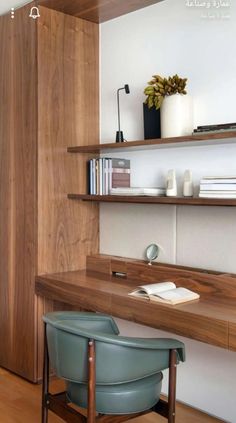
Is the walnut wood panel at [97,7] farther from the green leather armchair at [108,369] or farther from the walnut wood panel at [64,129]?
the green leather armchair at [108,369]

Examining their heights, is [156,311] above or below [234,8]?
below

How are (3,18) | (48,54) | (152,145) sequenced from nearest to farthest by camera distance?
(152,145), (48,54), (3,18)

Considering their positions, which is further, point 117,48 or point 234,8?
point 117,48

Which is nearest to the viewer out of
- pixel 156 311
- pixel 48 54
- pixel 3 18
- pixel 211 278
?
pixel 156 311

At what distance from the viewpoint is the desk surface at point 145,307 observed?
226cm

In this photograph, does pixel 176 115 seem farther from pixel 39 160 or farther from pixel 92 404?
Answer: pixel 92 404

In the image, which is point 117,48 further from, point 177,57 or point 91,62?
point 177,57

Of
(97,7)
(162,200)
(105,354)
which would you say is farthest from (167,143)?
(105,354)

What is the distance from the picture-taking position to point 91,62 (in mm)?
3598

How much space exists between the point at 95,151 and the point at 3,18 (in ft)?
3.68

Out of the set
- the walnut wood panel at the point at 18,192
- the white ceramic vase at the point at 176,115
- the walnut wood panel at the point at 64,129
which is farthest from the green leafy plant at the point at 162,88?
the walnut wood panel at the point at 18,192

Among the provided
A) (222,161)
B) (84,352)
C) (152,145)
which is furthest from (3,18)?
(84,352)

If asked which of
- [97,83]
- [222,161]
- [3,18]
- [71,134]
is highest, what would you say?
[3,18]

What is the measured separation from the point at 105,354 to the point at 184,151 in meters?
1.42
